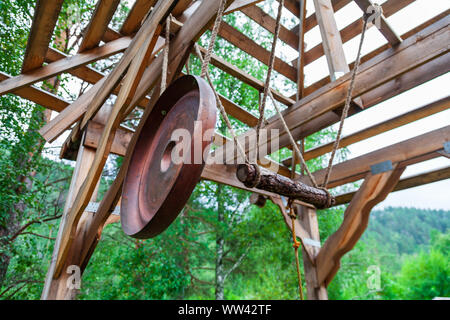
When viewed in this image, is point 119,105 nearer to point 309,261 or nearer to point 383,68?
point 383,68

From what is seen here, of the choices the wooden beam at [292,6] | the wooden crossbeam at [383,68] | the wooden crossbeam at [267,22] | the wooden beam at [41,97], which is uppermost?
the wooden beam at [292,6]

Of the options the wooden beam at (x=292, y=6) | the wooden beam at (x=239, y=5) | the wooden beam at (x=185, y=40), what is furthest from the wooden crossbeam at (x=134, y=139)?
the wooden beam at (x=292, y=6)

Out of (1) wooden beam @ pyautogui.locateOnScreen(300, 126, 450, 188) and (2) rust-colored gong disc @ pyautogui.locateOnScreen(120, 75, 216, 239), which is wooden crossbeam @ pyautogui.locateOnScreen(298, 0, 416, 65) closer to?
(1) wooden beam @ pyautogui.locateOnScreen(300, 126, 450, 188)

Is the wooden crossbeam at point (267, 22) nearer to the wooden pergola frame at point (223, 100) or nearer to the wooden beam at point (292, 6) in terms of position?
the wooden pergola frame at point (223, 100)

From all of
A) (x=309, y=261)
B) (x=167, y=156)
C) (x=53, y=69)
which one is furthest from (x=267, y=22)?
(x=309, y=261)

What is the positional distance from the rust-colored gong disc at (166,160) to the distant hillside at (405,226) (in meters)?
24.7

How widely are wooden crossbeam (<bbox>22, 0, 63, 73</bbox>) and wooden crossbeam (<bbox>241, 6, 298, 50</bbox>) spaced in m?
1.45

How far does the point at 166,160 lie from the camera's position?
101 cm

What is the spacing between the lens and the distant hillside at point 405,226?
75.6 feet

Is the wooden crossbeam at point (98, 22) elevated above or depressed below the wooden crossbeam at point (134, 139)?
above

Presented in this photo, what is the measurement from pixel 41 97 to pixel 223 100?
1.39 metres

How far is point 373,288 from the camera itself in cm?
761

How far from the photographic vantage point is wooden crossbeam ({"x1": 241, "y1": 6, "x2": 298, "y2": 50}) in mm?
2527
